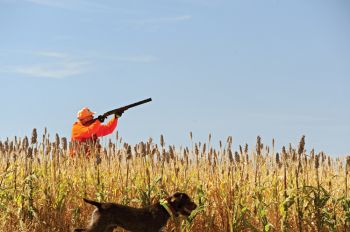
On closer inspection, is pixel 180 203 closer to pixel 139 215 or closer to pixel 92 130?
pixel 139 215

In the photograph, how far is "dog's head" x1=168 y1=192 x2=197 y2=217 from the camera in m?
6.99

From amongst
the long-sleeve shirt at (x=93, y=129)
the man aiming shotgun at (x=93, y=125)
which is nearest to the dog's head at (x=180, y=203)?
the man aiming shotgun at (x=93, y=125)

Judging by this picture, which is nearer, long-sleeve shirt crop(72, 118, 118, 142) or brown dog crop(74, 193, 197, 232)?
brown dog crop(74, 193, 197, 232)

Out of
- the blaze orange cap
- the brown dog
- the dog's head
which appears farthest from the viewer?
the blaze orange cap

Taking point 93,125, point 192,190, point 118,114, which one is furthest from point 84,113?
point 192,190

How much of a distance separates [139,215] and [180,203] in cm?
53

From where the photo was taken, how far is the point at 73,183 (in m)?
8.77

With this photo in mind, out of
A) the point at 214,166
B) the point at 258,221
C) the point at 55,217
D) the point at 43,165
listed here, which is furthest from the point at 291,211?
the point at 43,165

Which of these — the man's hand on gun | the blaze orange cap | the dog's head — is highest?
the blaze orange cap

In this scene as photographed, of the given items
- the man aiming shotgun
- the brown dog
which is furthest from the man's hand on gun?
the brown dog

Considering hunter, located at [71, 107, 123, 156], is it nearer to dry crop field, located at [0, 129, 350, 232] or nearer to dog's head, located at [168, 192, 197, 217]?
dry crop field, located at [0, 129, 350, 232]

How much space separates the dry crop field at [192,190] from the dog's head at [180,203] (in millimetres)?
158

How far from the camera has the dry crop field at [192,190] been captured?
7.23 metres

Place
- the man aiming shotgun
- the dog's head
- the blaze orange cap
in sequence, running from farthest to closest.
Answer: the blaze orange cap → the man aiming shotgun → the dog's head
